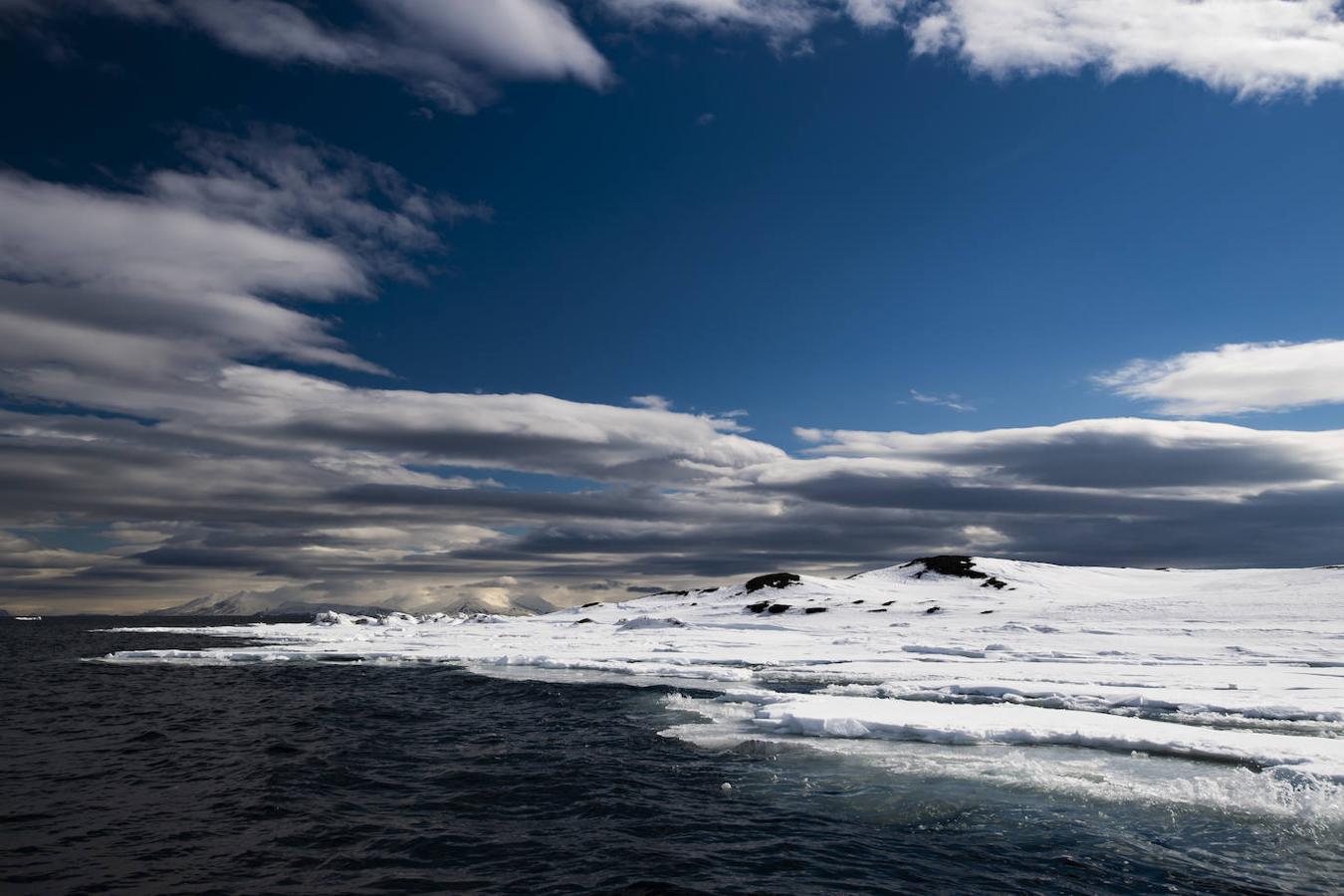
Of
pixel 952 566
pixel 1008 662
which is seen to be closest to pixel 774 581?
pixel 952 566

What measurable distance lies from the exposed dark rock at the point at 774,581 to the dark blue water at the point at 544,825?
82370 mm

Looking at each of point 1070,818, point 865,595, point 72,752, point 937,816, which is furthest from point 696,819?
point 865,595

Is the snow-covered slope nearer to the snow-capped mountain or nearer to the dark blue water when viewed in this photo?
the snow-capped mountain

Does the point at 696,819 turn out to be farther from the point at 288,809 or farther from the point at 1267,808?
the point at 1267,808

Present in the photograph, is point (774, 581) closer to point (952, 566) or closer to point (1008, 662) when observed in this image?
point (952, 566)

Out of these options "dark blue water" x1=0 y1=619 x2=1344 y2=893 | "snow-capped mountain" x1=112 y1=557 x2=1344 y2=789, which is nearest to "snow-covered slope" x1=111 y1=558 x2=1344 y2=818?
"snow-capped mountain" x1=112 y1=557 x2=1344 y2=789

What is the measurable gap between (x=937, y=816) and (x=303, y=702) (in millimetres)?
24076

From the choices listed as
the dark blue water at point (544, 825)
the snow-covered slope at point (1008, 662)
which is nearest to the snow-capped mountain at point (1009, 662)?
the snow-covered slope at point (1008, 662)

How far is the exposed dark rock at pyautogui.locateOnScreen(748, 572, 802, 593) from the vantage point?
10281cm

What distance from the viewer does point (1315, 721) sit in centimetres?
2127

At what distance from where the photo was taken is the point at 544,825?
44.4 ft

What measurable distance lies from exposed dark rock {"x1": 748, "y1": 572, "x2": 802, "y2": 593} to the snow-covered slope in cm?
462

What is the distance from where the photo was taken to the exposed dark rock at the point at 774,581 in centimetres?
10281

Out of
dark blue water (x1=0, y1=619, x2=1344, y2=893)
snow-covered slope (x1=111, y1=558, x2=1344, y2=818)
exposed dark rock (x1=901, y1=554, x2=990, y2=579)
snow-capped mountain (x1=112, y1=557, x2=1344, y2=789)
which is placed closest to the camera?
dark blue water (x1=0, y1=619, x2=1344, y2=893)
